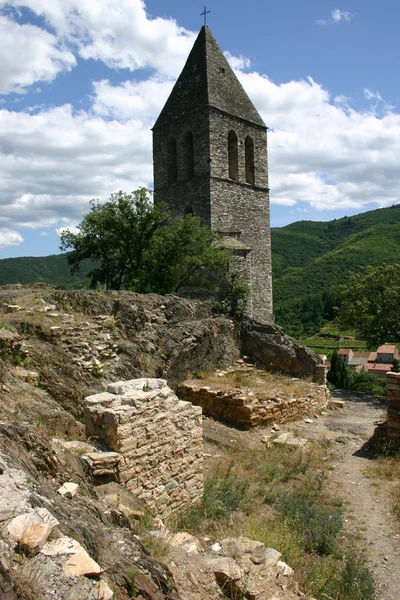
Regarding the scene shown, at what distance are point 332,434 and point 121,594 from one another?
8.26m

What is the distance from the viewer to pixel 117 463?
478cm

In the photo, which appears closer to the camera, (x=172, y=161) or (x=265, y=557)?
(x=265, y=557)

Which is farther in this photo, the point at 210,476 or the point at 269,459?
Result: the point at 269,459

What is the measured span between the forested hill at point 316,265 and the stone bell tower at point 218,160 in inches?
1252

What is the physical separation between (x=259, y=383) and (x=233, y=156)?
1291cm

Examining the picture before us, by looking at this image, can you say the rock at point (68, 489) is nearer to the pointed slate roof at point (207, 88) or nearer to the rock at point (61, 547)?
the rock at point (61, 547)

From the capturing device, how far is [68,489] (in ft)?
11.1

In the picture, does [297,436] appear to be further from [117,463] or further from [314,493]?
[117,463]

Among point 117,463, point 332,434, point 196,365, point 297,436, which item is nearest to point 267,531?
point 117,463

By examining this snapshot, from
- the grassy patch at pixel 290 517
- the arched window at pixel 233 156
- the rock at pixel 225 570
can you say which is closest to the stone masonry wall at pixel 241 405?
the grassy patch at pixel 290 517

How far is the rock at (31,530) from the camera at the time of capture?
2316 mm

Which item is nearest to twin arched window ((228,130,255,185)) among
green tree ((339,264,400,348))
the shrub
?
green tree ((339,264,400,348))

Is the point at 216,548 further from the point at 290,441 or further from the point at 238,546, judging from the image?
the point at 290,441

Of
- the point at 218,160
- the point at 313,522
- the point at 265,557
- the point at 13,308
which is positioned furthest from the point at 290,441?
the point at 218,160
